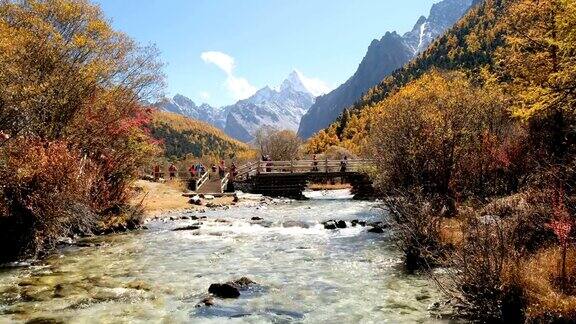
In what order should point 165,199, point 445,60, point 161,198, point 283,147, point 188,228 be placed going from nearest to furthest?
point 188,228, point 165,199, point 161,198, point 283,147, point 445,60

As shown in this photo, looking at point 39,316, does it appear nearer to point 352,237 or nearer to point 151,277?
point 151,277

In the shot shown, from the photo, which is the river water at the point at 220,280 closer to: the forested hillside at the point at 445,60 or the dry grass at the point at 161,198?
the dry grass at the point at 161,198

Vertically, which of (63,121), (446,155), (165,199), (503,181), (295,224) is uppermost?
(63,121)

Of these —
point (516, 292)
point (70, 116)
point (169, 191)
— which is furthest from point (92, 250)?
point (169, 191)

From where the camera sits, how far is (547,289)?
7883 millimetres

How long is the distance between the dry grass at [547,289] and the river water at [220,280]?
208 centimetres

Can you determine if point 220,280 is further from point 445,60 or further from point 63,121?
point 445,60

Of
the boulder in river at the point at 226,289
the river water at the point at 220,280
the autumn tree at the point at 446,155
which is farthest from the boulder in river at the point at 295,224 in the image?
the boulder in river at the point at 226,289

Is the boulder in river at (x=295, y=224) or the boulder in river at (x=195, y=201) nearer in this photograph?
the boulder in river at (x=295, y=224)

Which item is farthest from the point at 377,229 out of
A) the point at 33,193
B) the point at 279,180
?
the point at 279,180

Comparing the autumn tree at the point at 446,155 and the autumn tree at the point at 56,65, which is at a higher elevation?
the autumn tree at the point at 56,65

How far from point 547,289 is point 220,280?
7.85 meters

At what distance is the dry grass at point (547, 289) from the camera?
7.45 m

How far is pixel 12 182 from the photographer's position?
14.0 meters
